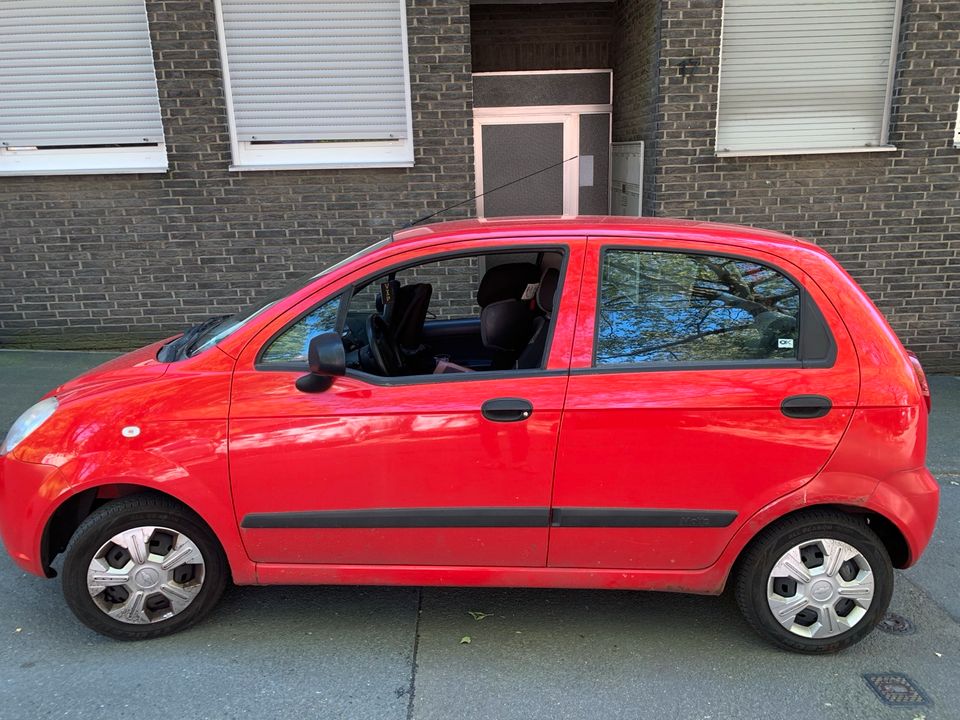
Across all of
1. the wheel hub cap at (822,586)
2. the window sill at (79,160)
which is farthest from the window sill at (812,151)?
the window sill at (79,160)

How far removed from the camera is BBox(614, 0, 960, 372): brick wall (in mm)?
6434

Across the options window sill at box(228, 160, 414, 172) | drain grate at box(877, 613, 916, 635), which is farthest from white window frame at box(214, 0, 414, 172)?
drain grate at box(877, 613, 916, 635)

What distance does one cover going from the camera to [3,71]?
6695 mm

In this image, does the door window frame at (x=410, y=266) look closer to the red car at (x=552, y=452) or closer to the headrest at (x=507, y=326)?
the red car at (x=552, y=452)

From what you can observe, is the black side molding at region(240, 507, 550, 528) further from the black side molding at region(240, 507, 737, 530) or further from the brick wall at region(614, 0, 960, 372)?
the brick wall at region(614, 0, 960, 372)

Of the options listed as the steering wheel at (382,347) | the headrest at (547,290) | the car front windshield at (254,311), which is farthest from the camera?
the headrest at (547,290)

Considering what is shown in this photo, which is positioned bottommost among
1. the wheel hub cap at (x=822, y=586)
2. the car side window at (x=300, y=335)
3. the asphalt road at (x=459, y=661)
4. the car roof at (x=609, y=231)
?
the asphalt road at (x=459, y=661)

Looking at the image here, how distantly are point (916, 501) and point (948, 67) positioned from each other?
534 centimetres

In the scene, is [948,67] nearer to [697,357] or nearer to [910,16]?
[910,16]

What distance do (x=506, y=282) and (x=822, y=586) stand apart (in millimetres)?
2081

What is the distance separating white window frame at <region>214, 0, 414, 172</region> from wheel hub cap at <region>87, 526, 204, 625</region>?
14.8ft

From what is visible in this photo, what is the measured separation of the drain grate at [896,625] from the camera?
316cm

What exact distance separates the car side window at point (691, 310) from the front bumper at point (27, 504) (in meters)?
2.19

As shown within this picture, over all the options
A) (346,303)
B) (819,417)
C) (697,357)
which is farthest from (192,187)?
(819,417)
